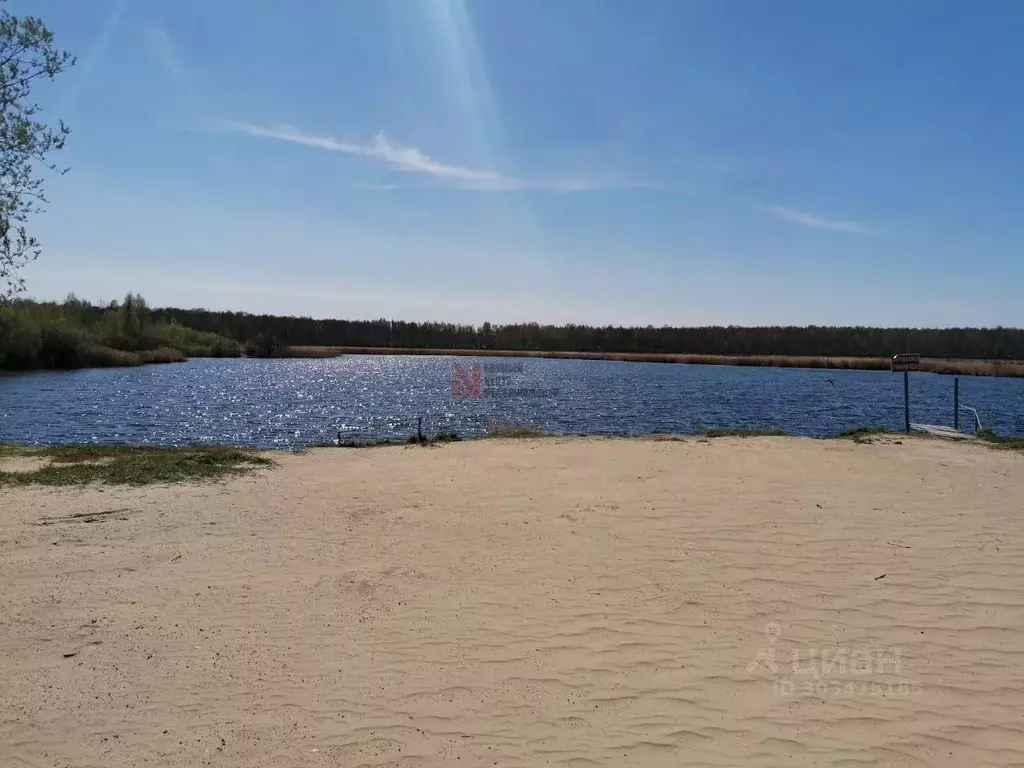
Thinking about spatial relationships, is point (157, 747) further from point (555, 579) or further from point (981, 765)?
point (981, 765)

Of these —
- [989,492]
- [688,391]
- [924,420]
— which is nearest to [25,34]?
[989,492]

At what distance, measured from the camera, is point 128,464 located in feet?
35.8

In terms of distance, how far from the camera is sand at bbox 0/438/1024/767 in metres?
3.81

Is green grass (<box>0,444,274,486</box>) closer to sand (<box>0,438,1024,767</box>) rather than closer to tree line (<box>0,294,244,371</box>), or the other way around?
sand (<box>0,438,1024,767</box>)

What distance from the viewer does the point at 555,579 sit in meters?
6.35

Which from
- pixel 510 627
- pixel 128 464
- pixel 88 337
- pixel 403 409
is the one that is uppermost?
pixel 88 337
